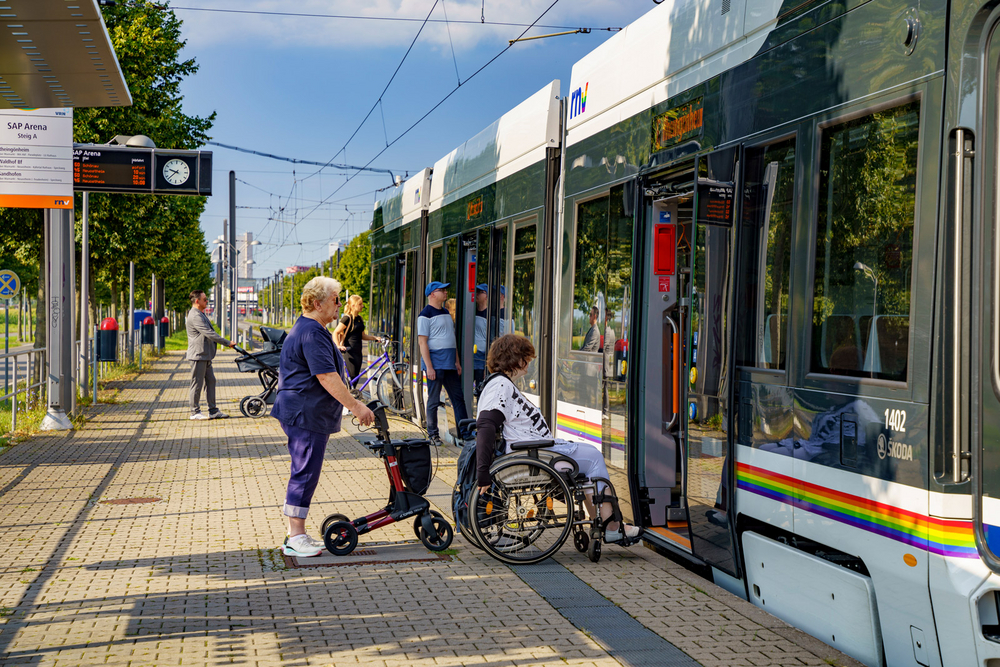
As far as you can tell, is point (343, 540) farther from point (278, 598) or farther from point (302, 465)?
point (278, 598)

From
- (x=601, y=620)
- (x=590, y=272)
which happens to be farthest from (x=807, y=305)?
(x=590, y=272)

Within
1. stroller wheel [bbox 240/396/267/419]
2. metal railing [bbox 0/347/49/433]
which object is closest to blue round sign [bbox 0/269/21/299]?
metal railing [bbox 0/347/49/433]

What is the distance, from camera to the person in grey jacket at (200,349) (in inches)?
565

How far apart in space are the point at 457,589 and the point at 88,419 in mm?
11014

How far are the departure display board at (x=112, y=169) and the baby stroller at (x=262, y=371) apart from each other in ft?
9.58

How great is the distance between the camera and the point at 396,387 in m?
14.8

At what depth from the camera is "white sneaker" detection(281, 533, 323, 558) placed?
20.3 feet

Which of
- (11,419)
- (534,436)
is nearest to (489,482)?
(534,436)

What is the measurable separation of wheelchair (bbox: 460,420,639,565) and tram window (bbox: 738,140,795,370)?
1.59m

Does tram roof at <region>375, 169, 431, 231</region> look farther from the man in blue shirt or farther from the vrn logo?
the vrn logo

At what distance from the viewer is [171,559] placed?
6.26 meters

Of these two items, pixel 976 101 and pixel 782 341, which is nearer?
pixel 976 101

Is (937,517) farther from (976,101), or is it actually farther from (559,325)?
(559,325)

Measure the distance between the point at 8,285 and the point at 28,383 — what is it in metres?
3.11
